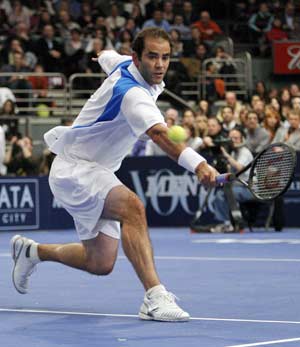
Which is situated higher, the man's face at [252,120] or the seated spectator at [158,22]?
the seated spectator at [158,22]

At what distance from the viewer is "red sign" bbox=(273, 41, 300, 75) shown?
2653 cm

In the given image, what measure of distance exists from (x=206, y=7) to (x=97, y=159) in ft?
68.1

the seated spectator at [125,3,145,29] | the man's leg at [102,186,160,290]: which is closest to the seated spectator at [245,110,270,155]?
the seated spectator at [125,3,145,29]

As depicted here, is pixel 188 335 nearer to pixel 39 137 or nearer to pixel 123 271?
pixel 123 271

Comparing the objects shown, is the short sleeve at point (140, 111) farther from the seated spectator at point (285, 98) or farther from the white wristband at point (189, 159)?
the seated spectator at point (285, 98)

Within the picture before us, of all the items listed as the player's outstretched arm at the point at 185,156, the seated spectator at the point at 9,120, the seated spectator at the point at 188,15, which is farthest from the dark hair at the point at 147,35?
the seated spectator at the point at 188,15

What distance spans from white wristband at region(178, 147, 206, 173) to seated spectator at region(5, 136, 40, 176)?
1200cm

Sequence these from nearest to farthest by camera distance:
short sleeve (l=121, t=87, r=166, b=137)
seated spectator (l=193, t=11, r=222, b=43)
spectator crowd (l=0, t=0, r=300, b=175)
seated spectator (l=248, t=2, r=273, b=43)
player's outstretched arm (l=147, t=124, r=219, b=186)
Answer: player's outstretched arm (l=147, t=124, r=219, b=186) < short sleeve (l=121, t=87, r=166, b=137) < spectator crowd (l=0, t=0, r=300, b=175) < seated spectator (l=193, t=11, r=222, b=43) < seated spectator (l=248, t=2, r=273, b=43)

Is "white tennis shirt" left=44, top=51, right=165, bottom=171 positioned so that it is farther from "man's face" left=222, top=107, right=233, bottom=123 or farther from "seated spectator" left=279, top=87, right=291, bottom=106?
"seated spectator" left=279, top=87, right=291, bottom=106

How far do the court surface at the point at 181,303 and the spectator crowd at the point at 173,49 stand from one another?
4.91 m

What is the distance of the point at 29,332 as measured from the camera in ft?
25.2

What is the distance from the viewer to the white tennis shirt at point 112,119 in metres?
7.95

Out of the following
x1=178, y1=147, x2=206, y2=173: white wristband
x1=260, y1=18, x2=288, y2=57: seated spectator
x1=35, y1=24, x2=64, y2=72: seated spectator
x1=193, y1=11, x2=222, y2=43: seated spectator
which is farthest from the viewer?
x1=260, y1=18, x2=288, y2=57: seated spectator

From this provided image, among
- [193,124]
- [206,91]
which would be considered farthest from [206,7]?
[193,124]
